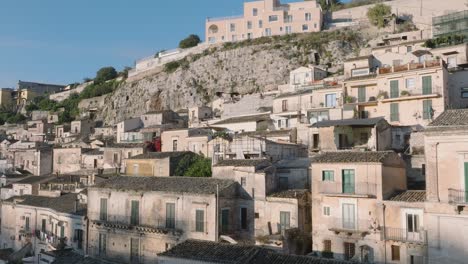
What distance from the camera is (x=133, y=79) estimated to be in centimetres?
9106

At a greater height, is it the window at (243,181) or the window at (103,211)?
the window at (243,181)

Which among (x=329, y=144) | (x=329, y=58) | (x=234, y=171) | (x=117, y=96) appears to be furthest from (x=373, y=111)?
(x=117, y=96)

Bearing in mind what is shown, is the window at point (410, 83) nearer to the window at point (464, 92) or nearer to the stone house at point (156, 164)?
the window at point (464, 92)

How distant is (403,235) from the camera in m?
24.1

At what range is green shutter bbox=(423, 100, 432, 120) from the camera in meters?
37.0

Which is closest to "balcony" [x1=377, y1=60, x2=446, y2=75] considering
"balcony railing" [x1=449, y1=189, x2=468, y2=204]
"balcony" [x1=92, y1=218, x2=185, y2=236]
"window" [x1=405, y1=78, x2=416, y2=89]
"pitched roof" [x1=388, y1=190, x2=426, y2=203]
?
"window" [x1=405, y1=78, x2=416, y2=89]

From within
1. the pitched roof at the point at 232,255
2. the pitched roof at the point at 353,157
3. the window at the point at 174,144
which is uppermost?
the window at the point at 174,144

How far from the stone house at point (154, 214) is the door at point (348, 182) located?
23.3 feet

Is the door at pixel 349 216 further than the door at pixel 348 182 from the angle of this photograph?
No

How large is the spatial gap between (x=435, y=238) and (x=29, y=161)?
51.0m

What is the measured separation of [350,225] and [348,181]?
7.84 feet

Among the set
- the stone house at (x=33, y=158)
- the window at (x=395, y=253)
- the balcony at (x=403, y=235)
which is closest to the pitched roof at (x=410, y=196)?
the balcony at (x=403, y=235)

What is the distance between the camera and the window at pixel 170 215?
101ft

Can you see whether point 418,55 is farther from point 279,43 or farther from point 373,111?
point 279,43
